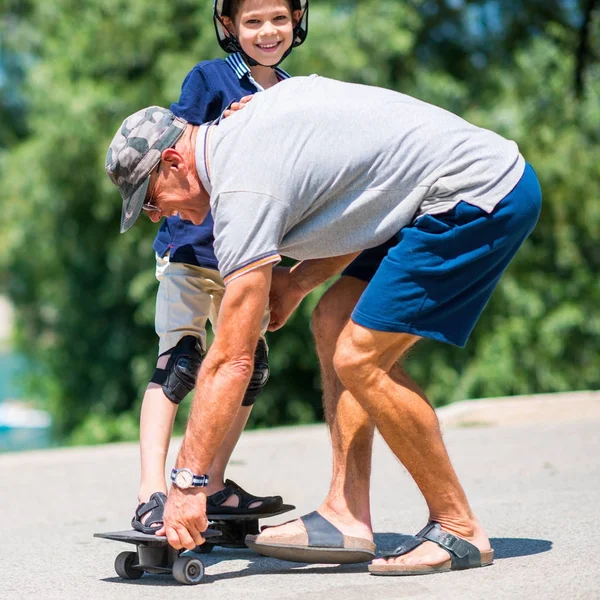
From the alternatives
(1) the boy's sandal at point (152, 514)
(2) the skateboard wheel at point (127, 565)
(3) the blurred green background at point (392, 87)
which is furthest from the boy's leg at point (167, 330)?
(3) the blurred green background at point (392, 87)

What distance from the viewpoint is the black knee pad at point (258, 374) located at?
12.7 ft

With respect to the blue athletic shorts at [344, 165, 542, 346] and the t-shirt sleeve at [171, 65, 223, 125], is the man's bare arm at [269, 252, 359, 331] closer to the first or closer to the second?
the blue athletic shorts at [344, 165, 542, 346]

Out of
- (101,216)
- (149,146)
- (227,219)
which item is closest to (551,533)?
(227,219)

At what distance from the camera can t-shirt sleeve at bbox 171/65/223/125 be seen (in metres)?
3.92

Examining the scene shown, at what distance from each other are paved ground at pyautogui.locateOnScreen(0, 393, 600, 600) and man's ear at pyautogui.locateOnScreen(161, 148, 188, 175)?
129 centimetres

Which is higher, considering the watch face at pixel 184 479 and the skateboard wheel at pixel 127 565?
the watch face at pixel 184 479

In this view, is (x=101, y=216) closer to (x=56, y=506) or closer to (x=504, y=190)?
(x=56, y=506)

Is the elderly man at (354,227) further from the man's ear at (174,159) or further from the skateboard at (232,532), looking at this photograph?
the skateboard at (232,532)

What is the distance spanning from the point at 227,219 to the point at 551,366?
1014 cm

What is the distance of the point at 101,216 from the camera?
12500 millimetres

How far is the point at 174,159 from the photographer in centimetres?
320

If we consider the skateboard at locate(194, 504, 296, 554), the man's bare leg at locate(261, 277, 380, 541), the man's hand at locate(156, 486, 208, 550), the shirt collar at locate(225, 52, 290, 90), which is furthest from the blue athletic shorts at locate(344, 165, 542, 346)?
the shirt collar at locate(225, 52, 290, 90)

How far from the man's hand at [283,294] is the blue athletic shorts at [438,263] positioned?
41cm

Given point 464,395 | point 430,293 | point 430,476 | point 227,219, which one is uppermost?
point 227,219
